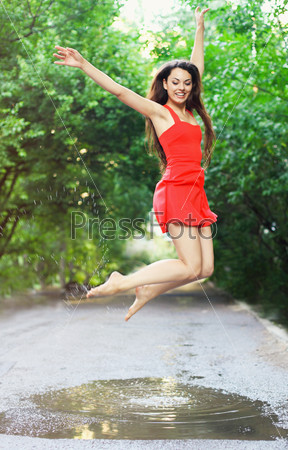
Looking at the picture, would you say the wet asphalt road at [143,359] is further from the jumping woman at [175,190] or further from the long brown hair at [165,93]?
the long brown hair at [165,93]

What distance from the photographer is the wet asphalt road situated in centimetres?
423

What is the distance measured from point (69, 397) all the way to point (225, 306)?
455 inches

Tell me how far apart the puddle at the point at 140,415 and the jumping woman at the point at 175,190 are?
3.58ft

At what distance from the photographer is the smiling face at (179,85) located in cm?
400

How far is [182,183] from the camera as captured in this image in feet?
12.4

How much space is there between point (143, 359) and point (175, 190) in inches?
173

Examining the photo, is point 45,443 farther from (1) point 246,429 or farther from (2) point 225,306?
(2) point 225,306

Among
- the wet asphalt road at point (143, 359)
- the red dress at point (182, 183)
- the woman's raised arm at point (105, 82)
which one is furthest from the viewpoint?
the wet asphalt road at point (143, 359)

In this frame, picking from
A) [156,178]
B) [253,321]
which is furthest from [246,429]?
[156,178]

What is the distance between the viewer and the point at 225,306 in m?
16.7

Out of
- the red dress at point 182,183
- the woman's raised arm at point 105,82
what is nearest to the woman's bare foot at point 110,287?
the red dress at point 182,183

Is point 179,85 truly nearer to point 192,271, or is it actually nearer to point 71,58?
point 71,58

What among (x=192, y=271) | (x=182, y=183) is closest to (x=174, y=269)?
(x=192, y=271)

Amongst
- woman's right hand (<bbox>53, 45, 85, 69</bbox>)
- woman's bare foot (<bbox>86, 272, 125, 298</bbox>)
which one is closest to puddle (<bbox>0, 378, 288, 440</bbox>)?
woman's bare foot (<bbox>86, 272, 125, 298</bbox>)
